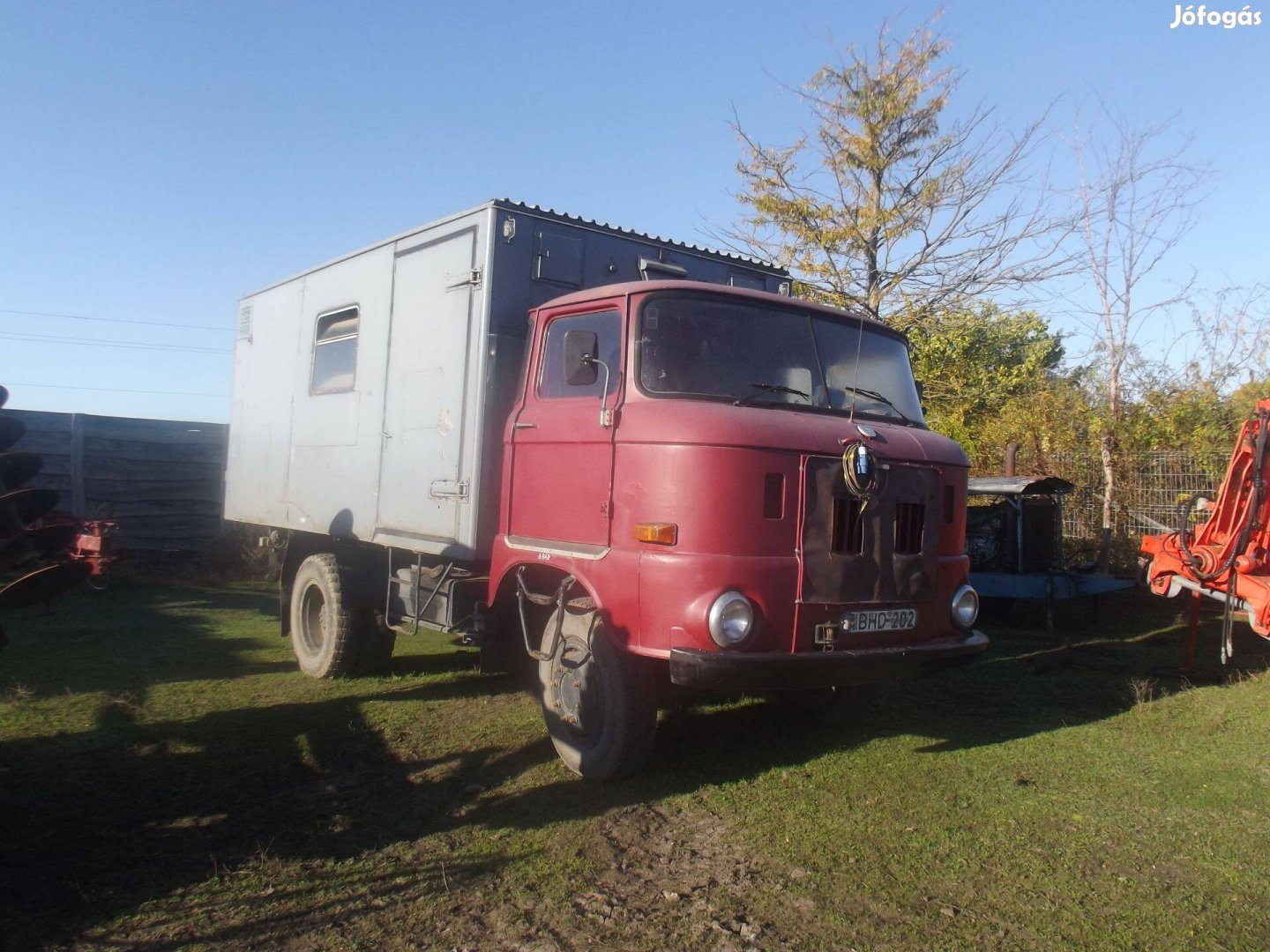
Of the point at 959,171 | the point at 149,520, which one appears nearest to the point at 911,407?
the point at 959,171

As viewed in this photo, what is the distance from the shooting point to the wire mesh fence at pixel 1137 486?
11.1 metres

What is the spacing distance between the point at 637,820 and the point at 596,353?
231cm

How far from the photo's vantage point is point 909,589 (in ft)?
16.0

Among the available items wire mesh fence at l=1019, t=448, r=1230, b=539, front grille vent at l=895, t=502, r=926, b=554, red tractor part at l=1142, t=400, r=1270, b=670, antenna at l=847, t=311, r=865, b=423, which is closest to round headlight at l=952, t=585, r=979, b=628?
front grille vent at l=895, t=502, r=926, b=554

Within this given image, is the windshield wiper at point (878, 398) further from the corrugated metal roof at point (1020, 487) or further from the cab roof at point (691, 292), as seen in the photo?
the corrugated metal roof at point (1020, 487)

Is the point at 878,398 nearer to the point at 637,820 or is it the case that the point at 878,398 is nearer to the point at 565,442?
the point at 565,442

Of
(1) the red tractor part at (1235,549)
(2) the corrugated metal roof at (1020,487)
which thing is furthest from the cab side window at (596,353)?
(2) the corrugated metal roof at (1020,487)

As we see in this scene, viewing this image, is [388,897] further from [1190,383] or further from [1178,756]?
[1190,383]

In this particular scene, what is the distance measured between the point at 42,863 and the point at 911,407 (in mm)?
4803

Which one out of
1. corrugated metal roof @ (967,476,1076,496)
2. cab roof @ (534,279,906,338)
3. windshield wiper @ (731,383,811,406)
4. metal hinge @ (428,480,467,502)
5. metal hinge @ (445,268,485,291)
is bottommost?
metal hinge @ (428,480,467,502)

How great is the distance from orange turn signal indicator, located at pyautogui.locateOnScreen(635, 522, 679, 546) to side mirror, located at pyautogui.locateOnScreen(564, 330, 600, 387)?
37.4 inches

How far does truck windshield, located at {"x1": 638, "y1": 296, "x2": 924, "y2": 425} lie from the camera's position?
15.7ft

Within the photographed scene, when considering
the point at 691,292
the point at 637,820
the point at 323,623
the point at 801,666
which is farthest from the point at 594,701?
the point at 323,623

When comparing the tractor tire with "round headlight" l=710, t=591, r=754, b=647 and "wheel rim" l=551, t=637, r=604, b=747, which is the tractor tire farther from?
"round headlight" l=710, t=591, r=754, b=647
